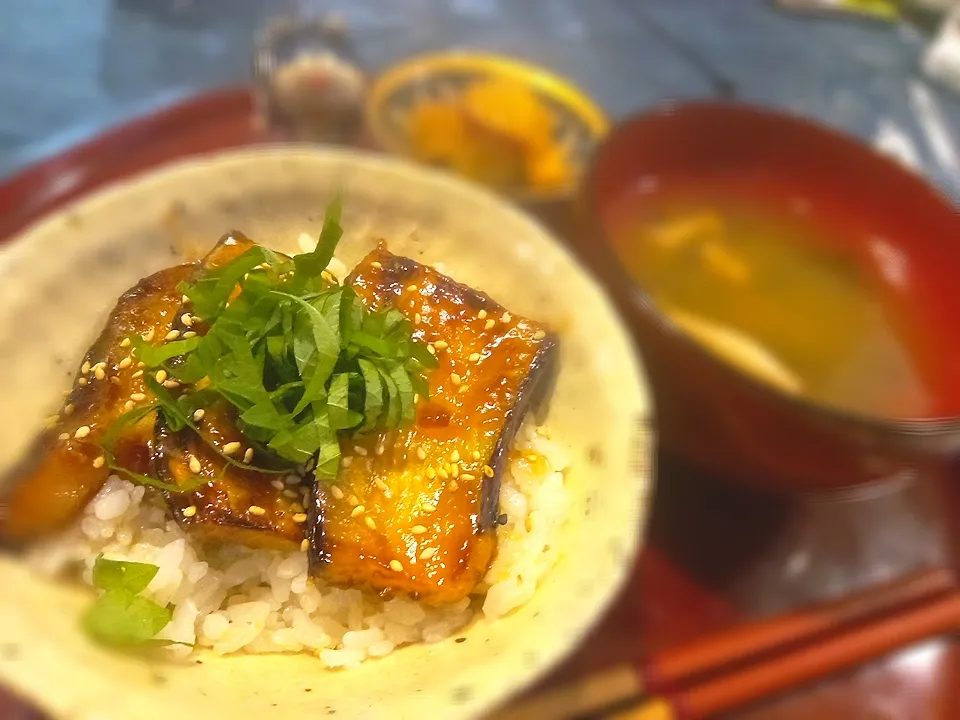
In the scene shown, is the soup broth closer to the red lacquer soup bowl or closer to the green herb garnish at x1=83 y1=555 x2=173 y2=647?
the red lacquer soup bowl

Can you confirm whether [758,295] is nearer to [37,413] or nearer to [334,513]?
[334,513]

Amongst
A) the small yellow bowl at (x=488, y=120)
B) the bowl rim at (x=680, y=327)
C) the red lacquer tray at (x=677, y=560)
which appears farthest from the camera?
the small yellow bowl at (x=488, y=120)

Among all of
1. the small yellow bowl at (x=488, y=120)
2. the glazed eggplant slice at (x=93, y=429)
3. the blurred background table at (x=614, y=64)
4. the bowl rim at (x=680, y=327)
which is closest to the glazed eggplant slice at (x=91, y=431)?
the glazed eggplant slice at (x=93, y=429)

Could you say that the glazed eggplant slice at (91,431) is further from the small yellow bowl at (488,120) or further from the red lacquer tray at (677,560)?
the small yellow bowl at (488,120)

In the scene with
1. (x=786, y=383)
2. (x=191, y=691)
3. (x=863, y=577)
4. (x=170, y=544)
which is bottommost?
(x=863, y=577)

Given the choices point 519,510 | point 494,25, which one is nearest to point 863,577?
point 519,510

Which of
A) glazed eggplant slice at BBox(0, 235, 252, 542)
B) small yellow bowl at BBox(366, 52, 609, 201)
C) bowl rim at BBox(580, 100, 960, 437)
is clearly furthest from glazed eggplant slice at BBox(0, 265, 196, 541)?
small yellow bowl at BBox(366, 52, 609, 201)

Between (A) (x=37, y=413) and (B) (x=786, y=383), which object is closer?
(A) (x=37, y=413)
